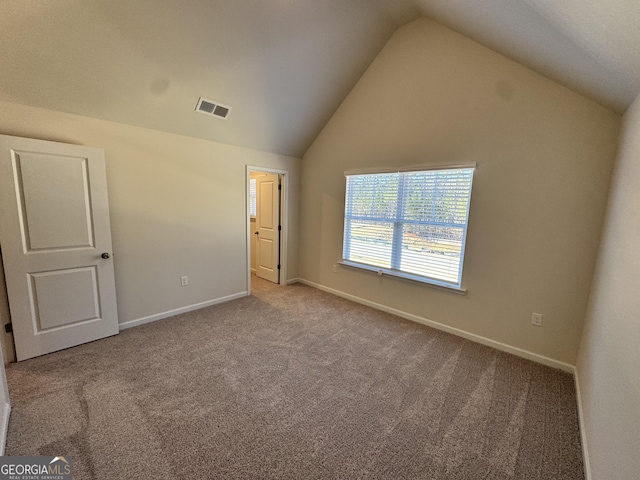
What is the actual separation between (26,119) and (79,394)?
2.37m

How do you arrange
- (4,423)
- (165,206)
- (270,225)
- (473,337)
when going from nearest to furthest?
1. (4,423)
2. (473,337)
3. (165,206)
4. (270,225)

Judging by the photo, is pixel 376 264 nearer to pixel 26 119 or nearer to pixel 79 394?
pixel 79 394

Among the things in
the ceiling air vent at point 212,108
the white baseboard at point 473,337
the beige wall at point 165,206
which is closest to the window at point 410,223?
the white baseboard at point 473,337

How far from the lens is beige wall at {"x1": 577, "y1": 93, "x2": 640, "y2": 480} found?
1.07 metres

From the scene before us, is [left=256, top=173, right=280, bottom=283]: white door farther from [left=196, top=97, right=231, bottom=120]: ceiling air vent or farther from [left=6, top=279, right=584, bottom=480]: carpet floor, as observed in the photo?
[left=6, top=279, right=584, bottom=480]: carpet floor

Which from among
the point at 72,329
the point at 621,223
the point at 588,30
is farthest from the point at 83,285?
the point at 621,223

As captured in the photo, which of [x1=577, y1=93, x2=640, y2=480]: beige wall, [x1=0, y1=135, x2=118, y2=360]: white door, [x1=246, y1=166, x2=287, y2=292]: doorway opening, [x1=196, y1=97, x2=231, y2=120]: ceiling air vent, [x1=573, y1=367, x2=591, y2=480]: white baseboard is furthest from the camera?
[x1=246, y1=166, x2=287, y2=292]: doorway opening

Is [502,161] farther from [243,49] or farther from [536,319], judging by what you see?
[243,49]

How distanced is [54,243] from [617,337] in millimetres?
4200

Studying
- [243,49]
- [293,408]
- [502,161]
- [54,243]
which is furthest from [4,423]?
[502,161]

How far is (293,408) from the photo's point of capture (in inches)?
73.9

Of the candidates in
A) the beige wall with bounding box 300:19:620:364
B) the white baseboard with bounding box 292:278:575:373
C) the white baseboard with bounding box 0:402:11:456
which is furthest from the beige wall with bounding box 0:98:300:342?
the beige wall with bounding box 300:19:620:364

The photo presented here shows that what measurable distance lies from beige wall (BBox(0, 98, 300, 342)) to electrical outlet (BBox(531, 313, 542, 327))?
3.64 meters

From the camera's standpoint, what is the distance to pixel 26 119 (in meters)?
2.26
